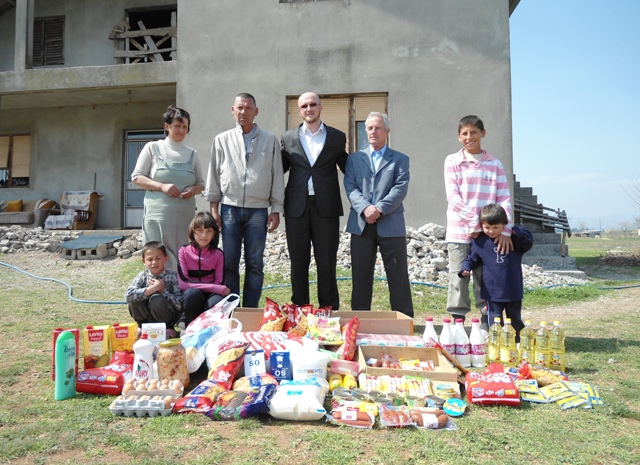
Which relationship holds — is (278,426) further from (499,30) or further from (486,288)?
(499,30)

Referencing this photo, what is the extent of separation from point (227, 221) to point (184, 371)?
4.94 ft

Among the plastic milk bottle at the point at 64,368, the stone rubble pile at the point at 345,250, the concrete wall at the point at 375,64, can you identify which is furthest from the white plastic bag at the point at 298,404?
the concrete wall at the point at 375,64

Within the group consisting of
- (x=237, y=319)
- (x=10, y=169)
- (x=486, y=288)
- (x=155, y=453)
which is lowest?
(x=155, y=453)

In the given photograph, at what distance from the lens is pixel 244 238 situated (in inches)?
160

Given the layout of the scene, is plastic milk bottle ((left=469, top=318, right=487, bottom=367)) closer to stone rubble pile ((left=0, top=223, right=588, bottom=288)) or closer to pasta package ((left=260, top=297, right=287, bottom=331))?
pasta package ((left=260, top=297, right=287, bottom=331))

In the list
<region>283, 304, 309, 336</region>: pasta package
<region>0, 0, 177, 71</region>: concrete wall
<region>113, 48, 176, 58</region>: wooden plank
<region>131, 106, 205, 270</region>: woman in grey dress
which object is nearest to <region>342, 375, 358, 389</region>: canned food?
<region>283, 304, 309, 336</region>: pasta package

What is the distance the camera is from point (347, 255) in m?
7.86

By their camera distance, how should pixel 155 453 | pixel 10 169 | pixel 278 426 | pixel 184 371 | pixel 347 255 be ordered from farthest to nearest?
pixel 10 169, pixel 347 255, pixel 184 371, pixel 278 426, pixel 155 453

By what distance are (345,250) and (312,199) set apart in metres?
4.16

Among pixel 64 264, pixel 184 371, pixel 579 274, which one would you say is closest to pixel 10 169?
pixel 64 264

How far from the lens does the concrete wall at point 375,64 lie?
8633mm

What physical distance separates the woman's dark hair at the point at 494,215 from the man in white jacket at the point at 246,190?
172 cm

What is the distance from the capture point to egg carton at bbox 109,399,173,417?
2414 millimetres

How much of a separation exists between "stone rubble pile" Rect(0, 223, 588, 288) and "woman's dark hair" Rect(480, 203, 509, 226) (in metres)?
3.39
